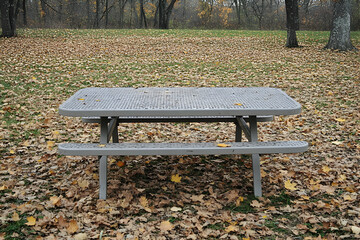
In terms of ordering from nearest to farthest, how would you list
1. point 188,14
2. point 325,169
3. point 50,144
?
1. point 325,169
2. point 50,144
3. point 188,14

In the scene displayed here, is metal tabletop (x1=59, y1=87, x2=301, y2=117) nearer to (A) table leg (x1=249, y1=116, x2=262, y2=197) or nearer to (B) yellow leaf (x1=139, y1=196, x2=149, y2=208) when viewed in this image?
(A) table leg (x1=249, y1=116, x2=262, y2=197)

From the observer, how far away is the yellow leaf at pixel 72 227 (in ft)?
9.07

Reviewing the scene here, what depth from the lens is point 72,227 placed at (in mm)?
2791

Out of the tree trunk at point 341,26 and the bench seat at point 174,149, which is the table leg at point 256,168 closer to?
the bench seat at point 174,149

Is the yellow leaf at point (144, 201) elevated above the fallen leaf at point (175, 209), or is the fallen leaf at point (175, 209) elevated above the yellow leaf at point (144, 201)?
the yellow leaf at point (144, 201)

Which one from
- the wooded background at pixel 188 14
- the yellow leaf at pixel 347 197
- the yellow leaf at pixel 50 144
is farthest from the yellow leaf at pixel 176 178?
the wooded background at pixel 188 14

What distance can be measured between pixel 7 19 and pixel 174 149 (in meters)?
16.1

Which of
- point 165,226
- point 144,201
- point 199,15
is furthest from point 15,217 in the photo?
point 199,15

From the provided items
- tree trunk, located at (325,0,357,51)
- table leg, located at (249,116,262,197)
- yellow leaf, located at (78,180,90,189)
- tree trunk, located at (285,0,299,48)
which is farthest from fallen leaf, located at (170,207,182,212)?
tree trunk, located at (285,0,299,48)

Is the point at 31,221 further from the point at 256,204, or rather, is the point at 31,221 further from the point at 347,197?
the point at 347,197

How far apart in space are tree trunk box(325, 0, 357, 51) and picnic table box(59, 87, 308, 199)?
34.9ft

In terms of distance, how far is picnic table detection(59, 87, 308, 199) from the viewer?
3.04 m

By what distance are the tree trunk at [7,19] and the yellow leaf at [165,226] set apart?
15.9 metres

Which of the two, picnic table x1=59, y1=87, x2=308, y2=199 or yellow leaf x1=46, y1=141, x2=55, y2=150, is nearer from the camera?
picnic table x1=59, y1=87, x2=308, y2=199
